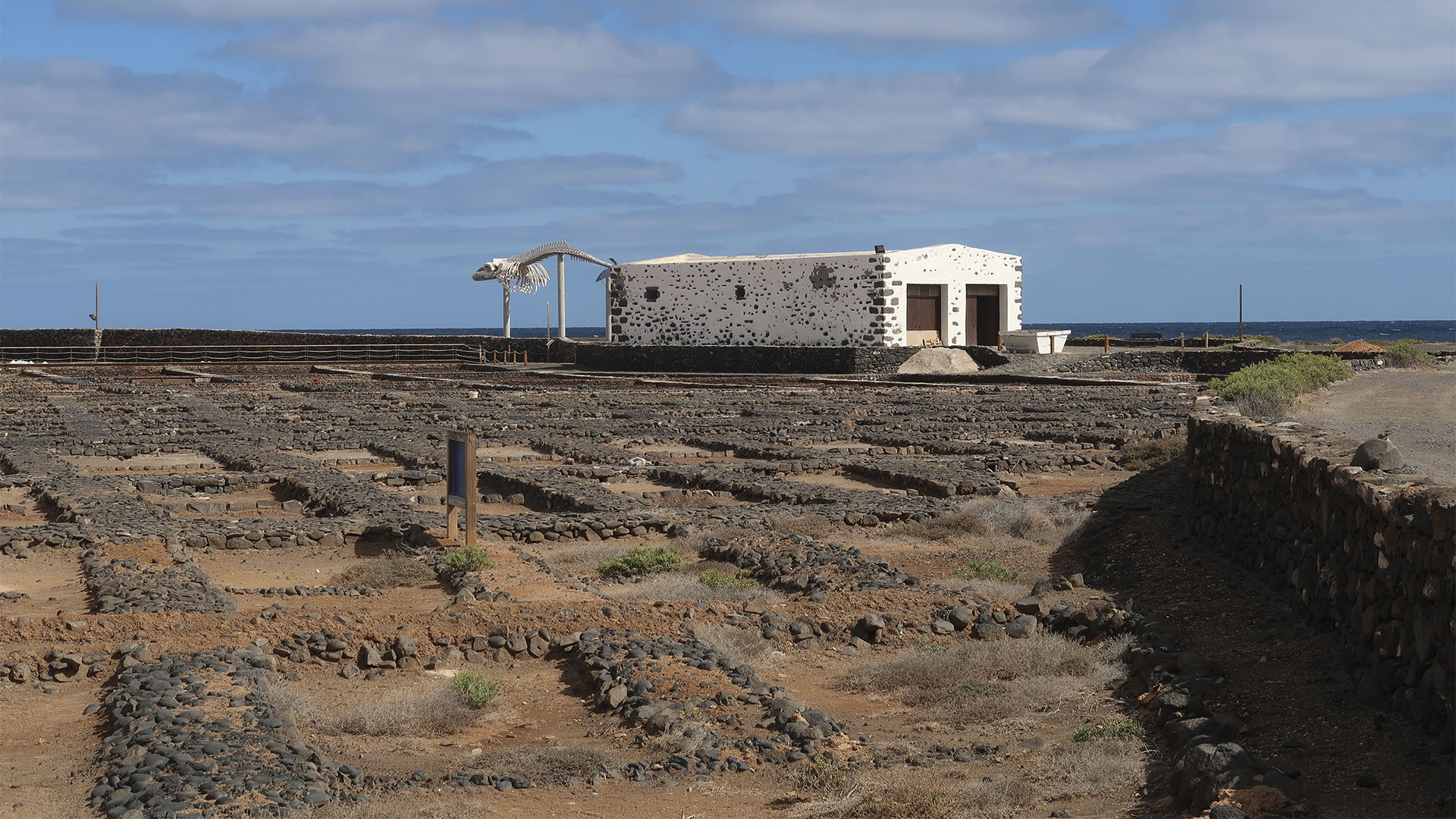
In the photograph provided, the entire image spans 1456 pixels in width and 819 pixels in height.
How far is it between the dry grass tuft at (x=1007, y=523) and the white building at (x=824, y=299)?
95.6 feet

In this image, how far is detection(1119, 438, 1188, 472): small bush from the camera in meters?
17.0

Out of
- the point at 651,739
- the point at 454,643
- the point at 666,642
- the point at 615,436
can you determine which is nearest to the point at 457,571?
the point at 454,643

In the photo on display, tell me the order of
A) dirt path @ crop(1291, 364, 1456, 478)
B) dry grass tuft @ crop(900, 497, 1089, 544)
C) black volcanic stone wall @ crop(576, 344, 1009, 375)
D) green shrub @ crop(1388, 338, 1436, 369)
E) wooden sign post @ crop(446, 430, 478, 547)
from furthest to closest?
black volcanic stone wall @ crop(576, 344, 1009, 375), green shrub @ crop(1388, 338, 1436, 369), dry grass tuft @ crop(900, 497, 1089, 544), dirt path @ crop(1291, 364, 1456, 478), wooden sign post @ crop(446, 430, 478, 547)

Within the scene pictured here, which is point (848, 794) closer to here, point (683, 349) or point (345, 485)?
point (345, 485)

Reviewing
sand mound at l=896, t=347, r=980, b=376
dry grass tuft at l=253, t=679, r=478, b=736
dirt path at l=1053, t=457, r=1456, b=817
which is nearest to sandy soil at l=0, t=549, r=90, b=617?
dry grass tuft at l=253, t=679, r=478, b=736

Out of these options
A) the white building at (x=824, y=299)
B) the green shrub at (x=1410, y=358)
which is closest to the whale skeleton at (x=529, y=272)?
the white building at (x=824, y=299)

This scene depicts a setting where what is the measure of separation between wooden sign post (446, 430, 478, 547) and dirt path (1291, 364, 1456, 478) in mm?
6952

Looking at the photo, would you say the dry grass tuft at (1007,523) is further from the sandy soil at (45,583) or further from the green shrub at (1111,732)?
the sandy soil at (45,583)

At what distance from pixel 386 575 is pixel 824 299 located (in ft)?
111

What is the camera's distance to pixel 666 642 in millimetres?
8016

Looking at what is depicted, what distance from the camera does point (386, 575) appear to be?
10.4 metres

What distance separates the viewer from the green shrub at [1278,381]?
1684cm

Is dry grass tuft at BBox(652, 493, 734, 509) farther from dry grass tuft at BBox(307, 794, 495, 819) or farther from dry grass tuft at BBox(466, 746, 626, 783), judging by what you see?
dry grass tuft at BBox(307, 794, 495, 819)

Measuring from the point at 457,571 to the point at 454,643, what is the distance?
6.41 feet
